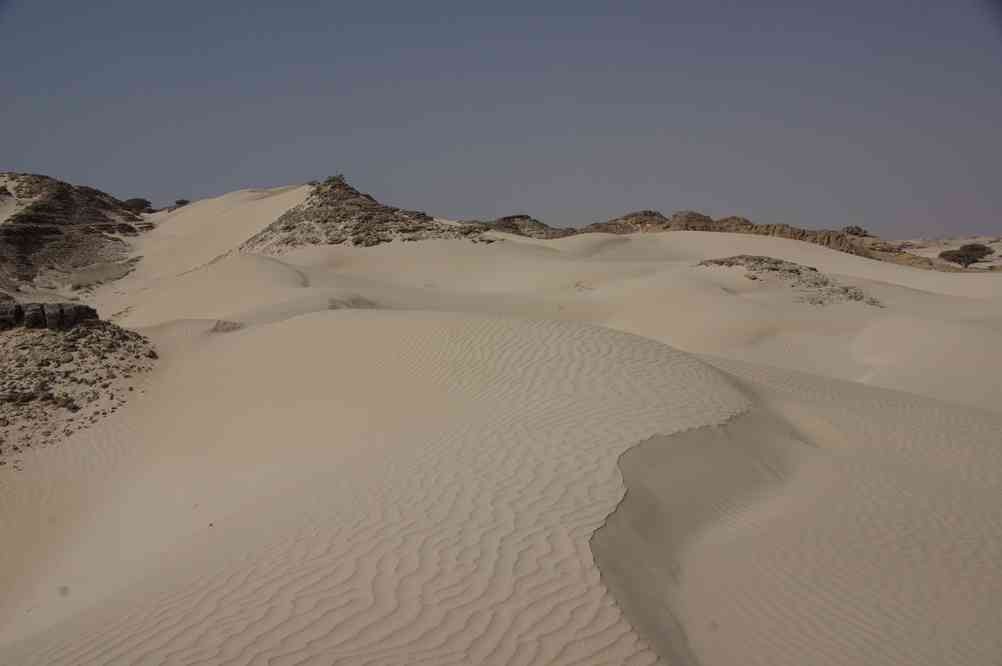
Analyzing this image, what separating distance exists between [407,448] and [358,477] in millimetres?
911

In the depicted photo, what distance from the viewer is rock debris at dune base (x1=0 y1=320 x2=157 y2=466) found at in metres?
11.6

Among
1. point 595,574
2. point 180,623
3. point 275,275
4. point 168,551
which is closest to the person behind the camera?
point 180,623

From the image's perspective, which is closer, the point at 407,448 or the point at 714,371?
the point at 407,448

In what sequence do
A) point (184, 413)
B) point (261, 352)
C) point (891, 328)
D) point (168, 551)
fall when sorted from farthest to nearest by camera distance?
point (891, 328)
point (261, 352)
point (184, 413)
point (168, 551)

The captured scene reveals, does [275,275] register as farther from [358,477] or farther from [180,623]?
[180,623]

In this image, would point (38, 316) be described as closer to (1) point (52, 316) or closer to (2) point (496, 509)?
(1) point (52, 316)

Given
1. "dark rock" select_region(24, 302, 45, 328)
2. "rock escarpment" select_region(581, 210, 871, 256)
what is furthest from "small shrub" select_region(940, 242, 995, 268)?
"dark rock" select_region(24, 302, 45, 328)

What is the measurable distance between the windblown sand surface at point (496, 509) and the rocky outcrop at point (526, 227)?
121 ft

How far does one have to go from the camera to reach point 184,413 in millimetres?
12227

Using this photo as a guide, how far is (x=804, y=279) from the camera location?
91.8ft

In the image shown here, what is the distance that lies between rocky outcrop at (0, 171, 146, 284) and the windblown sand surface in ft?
71.5

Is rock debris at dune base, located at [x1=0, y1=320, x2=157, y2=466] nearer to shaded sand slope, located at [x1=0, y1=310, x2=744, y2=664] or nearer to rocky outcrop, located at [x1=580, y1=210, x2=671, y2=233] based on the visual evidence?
shaded sand slope, located at [x1=0, y1=310, x2=744, y2=664]

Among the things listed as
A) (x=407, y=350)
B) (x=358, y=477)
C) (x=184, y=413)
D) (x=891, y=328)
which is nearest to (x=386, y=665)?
(x=358, y=477)

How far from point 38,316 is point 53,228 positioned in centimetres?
2770
